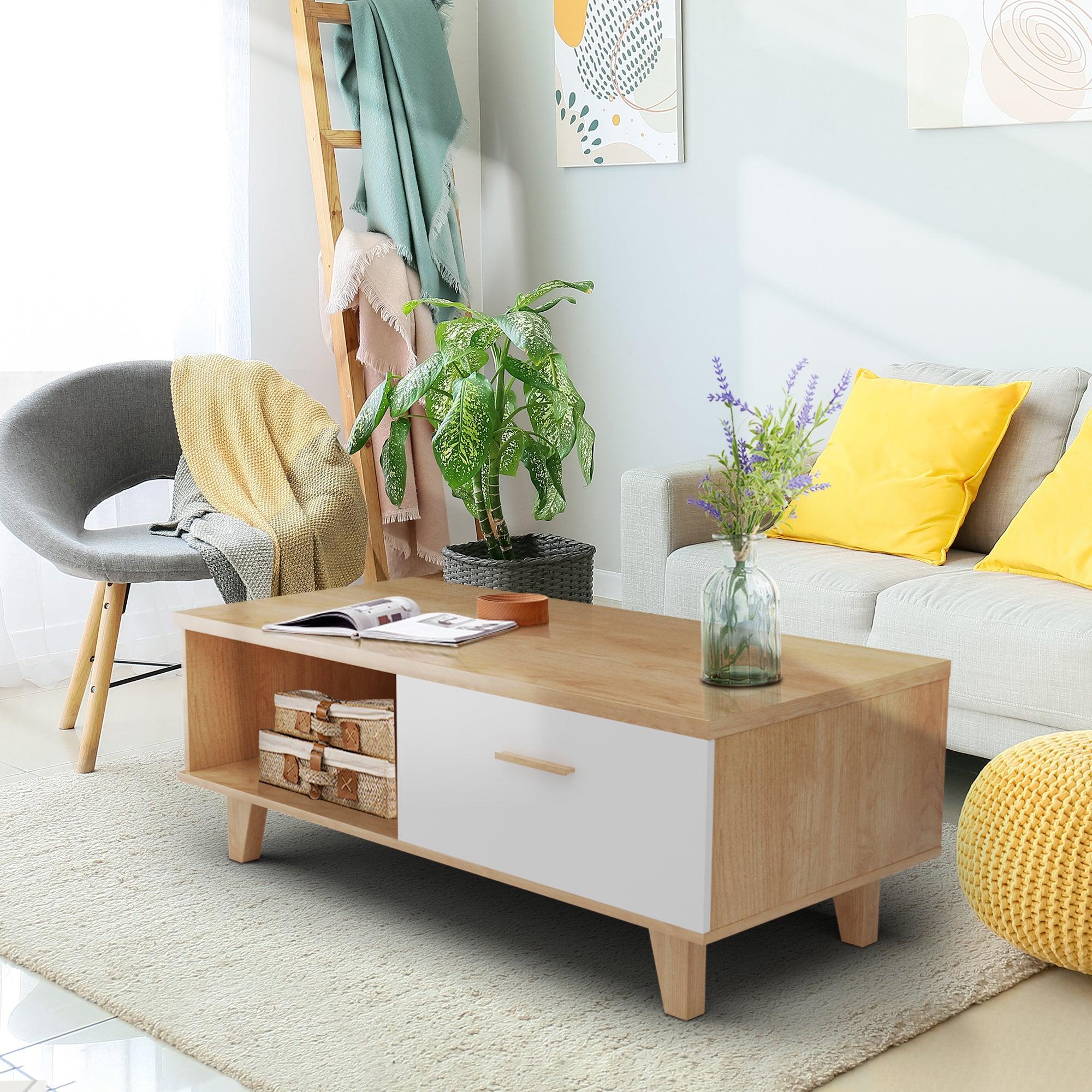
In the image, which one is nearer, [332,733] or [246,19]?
[332,733]

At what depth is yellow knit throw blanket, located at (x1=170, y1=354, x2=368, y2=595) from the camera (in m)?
3.06

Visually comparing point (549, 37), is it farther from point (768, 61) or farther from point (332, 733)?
point (332, 733)

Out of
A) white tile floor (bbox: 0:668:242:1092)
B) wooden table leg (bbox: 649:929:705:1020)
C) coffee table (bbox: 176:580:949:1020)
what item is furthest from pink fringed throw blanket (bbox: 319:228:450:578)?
wooden table leg (bbox: 649:929:705:1020)

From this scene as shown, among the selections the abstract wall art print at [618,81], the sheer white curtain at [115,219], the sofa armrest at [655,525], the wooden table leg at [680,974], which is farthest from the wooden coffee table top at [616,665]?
the abstract wall art print at [618,81]

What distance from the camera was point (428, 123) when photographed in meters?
4.14

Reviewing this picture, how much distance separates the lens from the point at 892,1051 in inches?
65.9

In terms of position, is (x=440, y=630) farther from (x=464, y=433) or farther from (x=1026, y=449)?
(x=1026, y=449)

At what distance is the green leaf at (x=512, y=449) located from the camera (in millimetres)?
3113

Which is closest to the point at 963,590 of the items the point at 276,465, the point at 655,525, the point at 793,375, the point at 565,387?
the point at 655,525

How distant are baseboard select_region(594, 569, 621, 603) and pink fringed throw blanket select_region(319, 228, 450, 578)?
1.70ft

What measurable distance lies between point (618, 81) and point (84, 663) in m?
2.32

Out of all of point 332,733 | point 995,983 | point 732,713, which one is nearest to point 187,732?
point 332,733

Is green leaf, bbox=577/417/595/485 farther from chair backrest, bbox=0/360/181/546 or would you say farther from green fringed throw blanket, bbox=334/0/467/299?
green fringed throw blanket, bbox=334/0/467/299

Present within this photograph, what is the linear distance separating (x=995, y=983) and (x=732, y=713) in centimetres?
56
